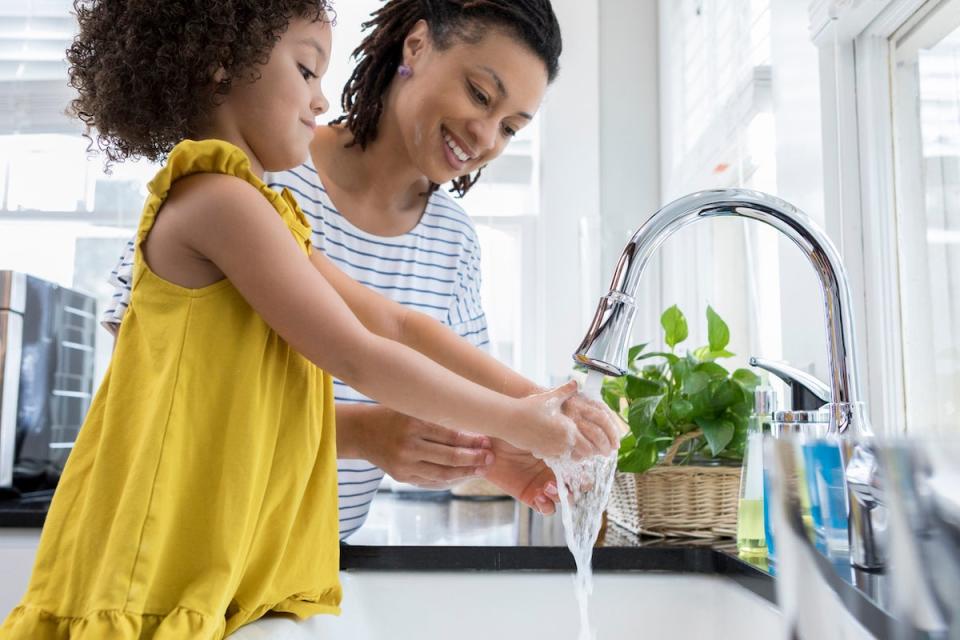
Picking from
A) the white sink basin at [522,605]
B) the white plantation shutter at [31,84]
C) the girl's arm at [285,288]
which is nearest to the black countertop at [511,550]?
the white sink basin at [522,605]

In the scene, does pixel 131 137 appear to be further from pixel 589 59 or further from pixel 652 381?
pixel 589 59

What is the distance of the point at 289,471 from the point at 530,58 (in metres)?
0.71

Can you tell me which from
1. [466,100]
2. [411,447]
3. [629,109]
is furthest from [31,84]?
[411,447]

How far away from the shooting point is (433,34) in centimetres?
129

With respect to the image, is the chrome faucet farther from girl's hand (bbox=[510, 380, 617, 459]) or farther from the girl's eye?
the girl's eye

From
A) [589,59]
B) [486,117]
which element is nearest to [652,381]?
[486,117]

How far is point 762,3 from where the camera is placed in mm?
1675

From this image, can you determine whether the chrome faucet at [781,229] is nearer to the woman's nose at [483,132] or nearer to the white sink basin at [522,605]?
the white sink basin at [522,605]

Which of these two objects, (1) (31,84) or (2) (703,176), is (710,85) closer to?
(2) (703,176)

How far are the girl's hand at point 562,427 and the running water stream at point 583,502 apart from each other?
2cm

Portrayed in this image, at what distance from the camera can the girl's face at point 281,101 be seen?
0.82 metres

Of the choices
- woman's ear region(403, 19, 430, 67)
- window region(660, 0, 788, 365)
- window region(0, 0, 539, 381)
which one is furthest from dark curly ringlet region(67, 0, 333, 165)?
window region(0, 0, 539, 381)

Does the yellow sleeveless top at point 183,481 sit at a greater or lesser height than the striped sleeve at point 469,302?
lesser

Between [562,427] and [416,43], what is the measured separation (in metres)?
0.73
